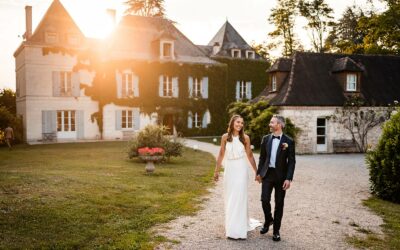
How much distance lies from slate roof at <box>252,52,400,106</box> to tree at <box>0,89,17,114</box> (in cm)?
1971

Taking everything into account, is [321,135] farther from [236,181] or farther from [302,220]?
[236,181]

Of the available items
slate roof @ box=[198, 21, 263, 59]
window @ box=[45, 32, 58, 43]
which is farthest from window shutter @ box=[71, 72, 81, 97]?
slate roof @ box=[198, 21, 263, 59]

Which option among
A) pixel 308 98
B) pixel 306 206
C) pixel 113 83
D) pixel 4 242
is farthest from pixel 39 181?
pixel 113 83

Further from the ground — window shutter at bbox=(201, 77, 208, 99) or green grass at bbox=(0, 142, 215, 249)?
window shutter at bbox=(201, 77, 208, 99)

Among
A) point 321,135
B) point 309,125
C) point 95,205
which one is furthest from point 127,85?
point 95,205

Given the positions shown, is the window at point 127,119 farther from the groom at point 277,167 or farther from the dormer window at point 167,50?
the groom at point 277,167

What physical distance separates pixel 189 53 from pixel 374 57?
44.7ft

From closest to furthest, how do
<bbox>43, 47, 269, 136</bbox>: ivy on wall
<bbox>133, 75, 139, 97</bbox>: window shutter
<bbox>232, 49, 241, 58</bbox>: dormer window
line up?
<bbox>43, 47, 269, 136</bbox>: ivy on wall, <bbox>133, 75, 139, 97</bbox>: window shutter, <bbox>232, 49, 241, 58</bbox>: dormer window

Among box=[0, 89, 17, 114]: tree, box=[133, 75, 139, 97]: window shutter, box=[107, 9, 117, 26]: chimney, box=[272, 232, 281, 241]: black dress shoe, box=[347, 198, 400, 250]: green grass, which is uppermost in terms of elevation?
box=[107, 9, 117, 26]: chimney

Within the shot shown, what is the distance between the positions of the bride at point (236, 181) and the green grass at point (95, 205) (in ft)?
3.64

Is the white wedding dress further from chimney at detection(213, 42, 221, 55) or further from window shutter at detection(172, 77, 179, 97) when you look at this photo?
chimney at detection(213, 42, 221, 55)

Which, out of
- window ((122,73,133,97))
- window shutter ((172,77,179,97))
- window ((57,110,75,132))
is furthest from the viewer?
window shutter ((172,77,179,97))

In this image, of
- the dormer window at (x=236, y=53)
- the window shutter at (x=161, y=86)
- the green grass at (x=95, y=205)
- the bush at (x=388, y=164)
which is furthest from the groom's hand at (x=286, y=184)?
the dormer window at (x=236, y=53)

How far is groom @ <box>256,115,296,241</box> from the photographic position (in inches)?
246
